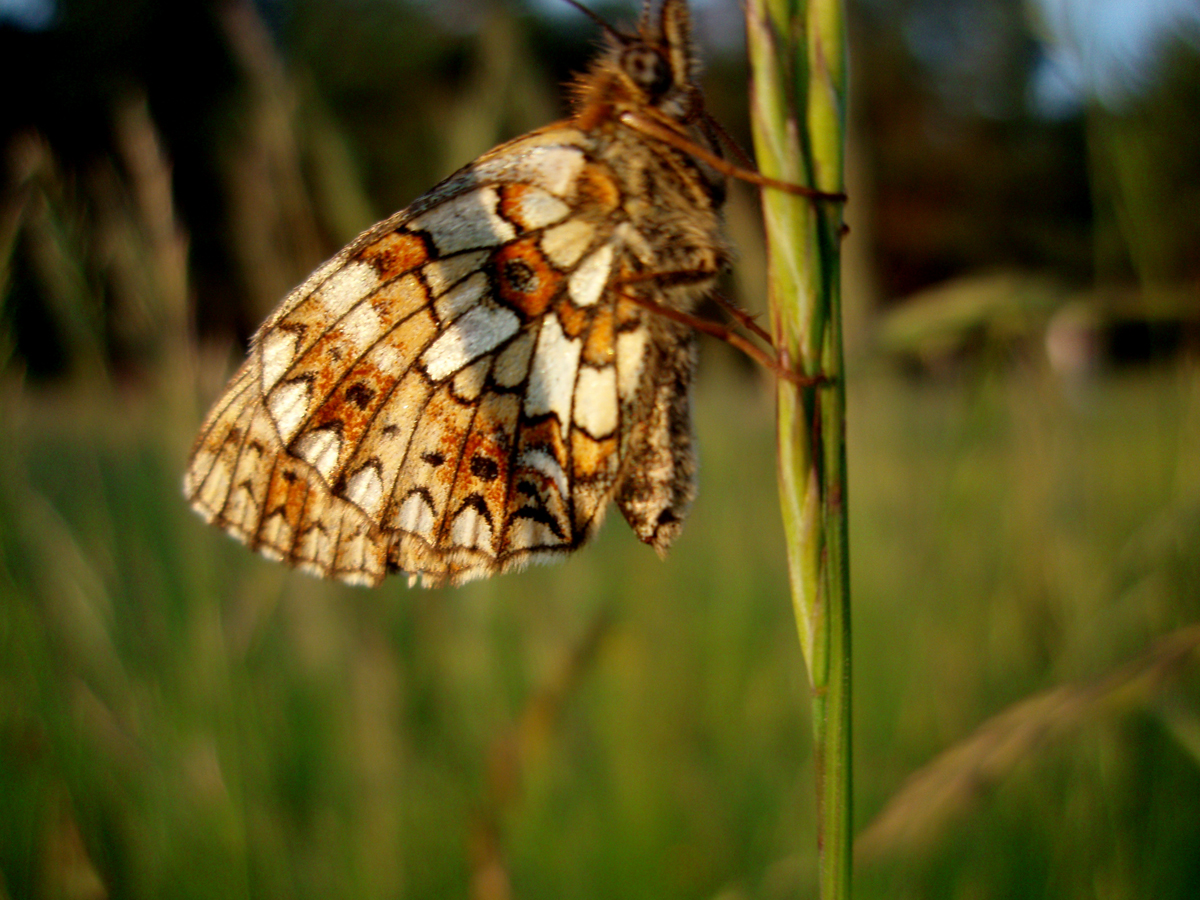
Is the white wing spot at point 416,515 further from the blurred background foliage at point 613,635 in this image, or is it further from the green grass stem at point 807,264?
the green grass stem at point 807,264

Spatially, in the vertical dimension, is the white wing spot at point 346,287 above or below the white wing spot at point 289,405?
above

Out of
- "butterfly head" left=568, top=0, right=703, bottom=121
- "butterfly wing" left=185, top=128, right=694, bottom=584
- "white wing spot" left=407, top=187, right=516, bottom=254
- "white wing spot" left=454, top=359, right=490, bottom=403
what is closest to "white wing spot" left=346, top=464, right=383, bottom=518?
"butterfly wing" left=185, top=128, right=694, bottom=584

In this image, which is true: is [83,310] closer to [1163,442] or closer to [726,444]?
[1163,442]

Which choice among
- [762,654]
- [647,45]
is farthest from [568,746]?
[647,45]

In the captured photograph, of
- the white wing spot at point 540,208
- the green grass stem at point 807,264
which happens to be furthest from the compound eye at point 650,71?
the green grass stem at point 807,264

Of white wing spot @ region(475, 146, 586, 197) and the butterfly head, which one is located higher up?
the butterfly head

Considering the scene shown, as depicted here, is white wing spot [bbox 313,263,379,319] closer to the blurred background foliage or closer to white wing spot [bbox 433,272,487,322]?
white wing spot [bbox 433,272,487,322]

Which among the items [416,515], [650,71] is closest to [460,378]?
[416,515]

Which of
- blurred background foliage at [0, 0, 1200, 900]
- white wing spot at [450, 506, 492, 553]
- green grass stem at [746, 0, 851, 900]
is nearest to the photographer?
green grass stem at [746, 0, 851, 900]

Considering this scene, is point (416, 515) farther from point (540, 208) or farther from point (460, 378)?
point (540, 208)
